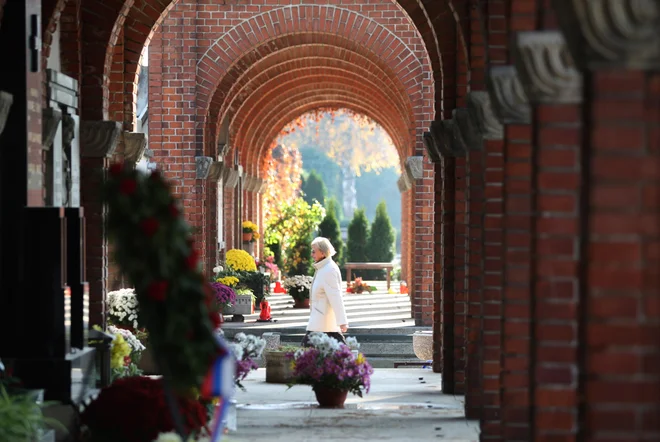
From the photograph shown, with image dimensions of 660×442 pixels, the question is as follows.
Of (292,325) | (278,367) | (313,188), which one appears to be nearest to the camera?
(278,367)

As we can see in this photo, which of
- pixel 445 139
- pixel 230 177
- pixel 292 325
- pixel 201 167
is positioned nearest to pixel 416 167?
pixel 292 325

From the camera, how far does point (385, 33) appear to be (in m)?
17.7

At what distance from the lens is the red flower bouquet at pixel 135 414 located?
6414mm

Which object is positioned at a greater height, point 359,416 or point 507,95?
point 507,95

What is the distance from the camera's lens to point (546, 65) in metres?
4.90

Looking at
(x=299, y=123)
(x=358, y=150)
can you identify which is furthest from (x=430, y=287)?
(x=358, y=150)

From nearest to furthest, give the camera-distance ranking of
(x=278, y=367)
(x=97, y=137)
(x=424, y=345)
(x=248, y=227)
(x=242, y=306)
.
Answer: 1. (x=97, y=137)
2. (x=278, y=367)
3. (x=424, y=345)
4. (x=242, y=306)
5. (x=248, y=227)

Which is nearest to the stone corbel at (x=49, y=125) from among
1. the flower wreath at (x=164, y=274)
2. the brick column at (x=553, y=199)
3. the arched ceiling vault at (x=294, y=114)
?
the flower wreath at (x=164, y=274)

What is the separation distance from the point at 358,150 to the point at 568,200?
62412 mm

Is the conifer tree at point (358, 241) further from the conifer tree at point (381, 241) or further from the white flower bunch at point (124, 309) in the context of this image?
the white flower bunch at point (124, 309)

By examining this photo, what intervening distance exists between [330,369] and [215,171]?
10.0m

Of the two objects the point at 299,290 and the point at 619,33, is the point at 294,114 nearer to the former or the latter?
the point at 299,290

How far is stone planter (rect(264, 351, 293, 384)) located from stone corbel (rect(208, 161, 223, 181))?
736 centimetres

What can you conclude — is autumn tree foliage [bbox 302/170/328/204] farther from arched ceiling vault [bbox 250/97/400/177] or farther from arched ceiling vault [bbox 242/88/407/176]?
arched ceiling vault [bbox 242/88/407/176]
